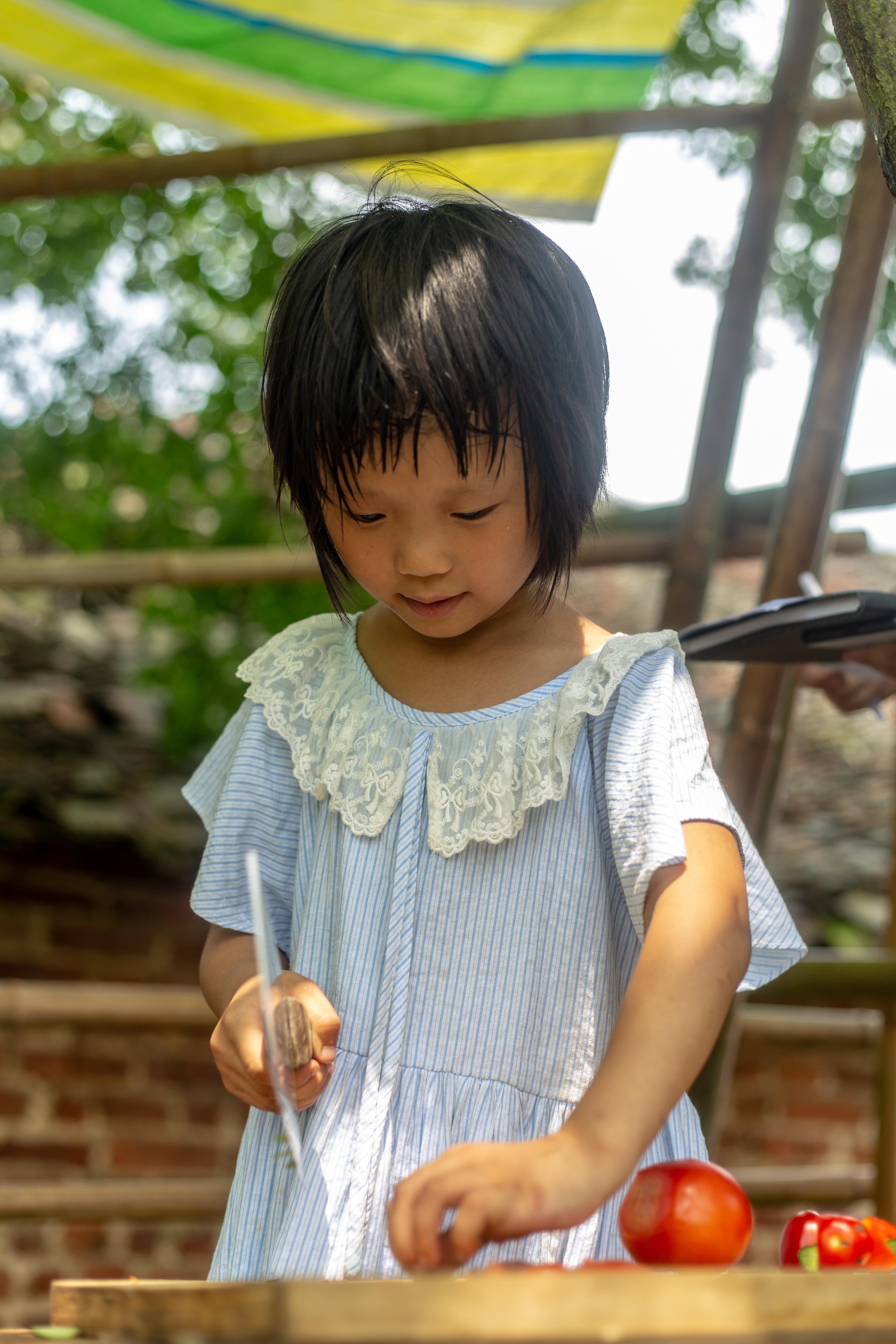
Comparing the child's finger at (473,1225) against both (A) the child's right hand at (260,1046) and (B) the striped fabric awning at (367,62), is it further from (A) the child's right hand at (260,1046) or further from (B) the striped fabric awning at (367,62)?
(B) the striped fabric awning at (367,62)

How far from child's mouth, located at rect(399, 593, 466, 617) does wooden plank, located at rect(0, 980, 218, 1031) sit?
51.1 inches

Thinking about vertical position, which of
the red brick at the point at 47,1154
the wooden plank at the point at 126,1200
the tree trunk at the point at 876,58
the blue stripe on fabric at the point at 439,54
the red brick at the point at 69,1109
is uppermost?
the blue stripe on fabric at the point at 439,54

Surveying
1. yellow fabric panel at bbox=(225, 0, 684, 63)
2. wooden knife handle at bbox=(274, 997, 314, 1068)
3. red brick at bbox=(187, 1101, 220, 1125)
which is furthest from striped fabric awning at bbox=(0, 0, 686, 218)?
red brick at bbox=(187, 1101, 220, 1125)

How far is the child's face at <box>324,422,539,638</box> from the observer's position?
77 centimetres

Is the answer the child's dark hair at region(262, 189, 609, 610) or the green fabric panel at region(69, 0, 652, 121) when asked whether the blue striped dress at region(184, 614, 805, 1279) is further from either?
the green fabric panel at region(69, 0, 652, 121)

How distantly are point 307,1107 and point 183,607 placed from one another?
2.50m

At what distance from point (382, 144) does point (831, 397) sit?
76 centimetres

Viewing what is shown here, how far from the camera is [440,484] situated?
0.77 meters

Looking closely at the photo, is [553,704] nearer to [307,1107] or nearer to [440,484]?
[440,484]

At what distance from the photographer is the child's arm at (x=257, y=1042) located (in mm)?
774

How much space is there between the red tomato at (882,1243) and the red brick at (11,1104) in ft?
9.18

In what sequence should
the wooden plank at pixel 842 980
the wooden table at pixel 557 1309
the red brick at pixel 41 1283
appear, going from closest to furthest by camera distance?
1. the wooden table at pixel 557 1309
2. the wooden plank at pixel 842 980
3. the red brick at pixel 41 1283

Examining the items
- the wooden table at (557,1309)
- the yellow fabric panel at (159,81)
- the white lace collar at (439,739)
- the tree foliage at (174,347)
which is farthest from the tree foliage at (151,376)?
the wooden table at (557,1309)

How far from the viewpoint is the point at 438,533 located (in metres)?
0.78
